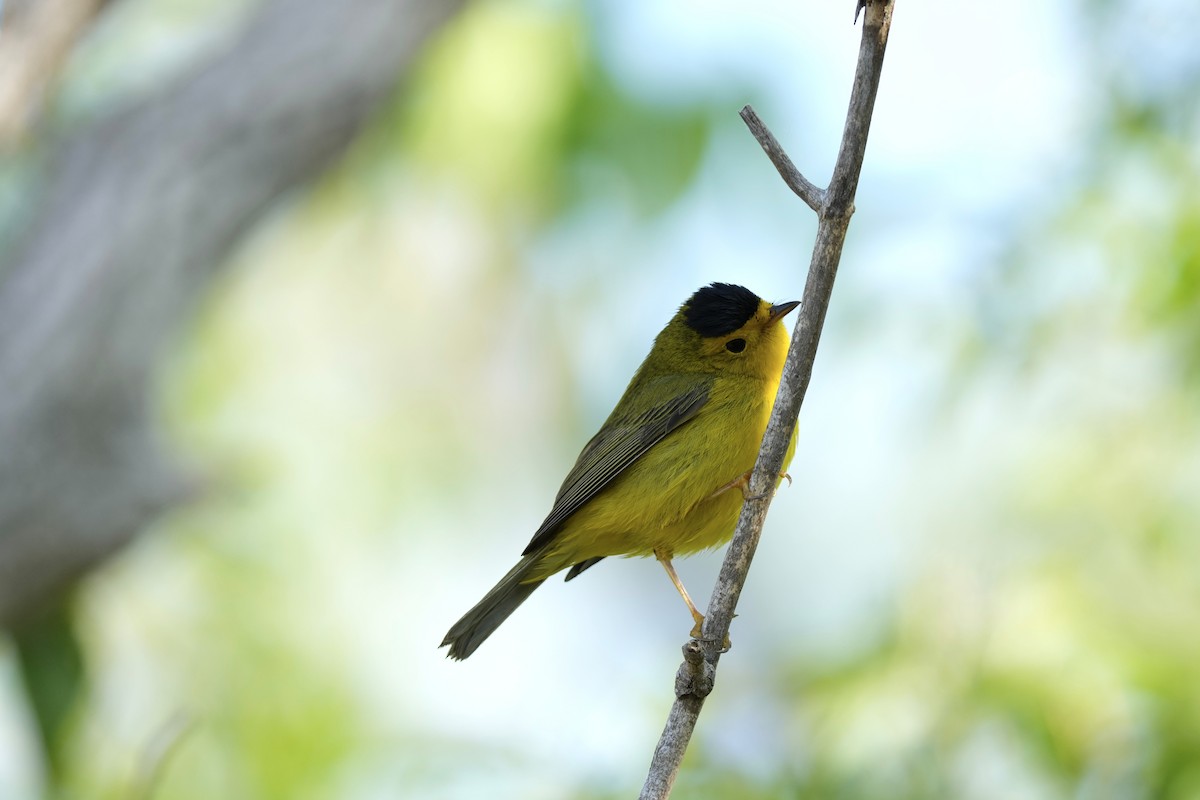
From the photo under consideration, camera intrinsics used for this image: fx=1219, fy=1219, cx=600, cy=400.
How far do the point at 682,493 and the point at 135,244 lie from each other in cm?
472

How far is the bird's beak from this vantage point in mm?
5059

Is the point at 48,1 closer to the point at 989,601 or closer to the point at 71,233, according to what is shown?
the point at 71,233

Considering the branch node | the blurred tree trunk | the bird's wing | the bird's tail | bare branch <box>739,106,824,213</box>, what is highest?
the blurred tree trunk

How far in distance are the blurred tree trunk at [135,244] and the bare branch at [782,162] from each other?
544 centimetres

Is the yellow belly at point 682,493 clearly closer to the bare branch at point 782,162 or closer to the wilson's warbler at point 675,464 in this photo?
the wilson's warbler at point 675,464

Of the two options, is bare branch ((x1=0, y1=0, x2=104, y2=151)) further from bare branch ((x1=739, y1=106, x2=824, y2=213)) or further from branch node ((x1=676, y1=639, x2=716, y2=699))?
branch node ((x1=676, y1=639, x2=716, y2=699))

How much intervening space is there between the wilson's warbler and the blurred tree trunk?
11.0 ft

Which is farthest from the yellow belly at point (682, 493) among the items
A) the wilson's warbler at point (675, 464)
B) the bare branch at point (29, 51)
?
the bare branch at point (29, 51)

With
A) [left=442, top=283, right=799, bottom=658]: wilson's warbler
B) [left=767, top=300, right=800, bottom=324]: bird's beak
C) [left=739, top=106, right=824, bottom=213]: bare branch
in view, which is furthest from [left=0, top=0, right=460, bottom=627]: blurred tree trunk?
[left=739, top=106, right=824, bottom=213]: bare branch

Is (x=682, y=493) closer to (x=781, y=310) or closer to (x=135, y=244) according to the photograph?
(x=781, y=310)

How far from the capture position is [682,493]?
4688 millimetres

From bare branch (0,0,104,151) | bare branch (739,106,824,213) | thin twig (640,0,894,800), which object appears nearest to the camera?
thin twig (640,0,894,800)

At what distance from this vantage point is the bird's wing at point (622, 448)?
4859mm

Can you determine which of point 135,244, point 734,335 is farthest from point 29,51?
point 734,335
